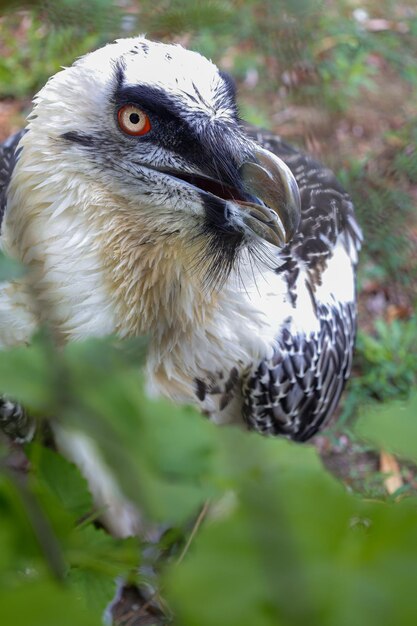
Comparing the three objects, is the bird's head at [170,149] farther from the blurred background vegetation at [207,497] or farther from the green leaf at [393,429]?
the green leaf at [393,429]

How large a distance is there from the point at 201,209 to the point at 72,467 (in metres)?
0.89

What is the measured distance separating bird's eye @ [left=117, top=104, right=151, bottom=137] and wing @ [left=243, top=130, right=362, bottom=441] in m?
0.60

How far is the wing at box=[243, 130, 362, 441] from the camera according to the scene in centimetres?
228

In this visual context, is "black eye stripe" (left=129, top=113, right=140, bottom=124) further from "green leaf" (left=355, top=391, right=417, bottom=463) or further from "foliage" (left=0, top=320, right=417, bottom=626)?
"green leaf" (left=355, top=391, right=417, bottom=463)

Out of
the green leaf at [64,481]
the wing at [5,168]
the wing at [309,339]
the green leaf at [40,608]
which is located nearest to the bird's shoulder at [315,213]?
the wing at [309,339]

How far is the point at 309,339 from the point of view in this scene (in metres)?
2.37

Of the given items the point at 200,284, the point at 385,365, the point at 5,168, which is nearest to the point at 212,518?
the point at 200,284

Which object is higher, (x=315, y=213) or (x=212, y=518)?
(x=212, y=518)

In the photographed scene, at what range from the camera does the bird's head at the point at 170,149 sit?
1730 mm

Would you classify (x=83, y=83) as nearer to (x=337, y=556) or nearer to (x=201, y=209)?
(x=201, y=209)

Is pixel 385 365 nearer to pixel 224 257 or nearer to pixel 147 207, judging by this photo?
pixel 224 257

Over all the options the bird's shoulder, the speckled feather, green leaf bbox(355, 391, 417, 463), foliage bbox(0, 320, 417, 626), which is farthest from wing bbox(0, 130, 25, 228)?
Answer: green leaf bbox(355, 391, 417, 463)

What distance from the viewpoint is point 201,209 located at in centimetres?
176

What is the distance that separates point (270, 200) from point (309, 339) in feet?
2.53
